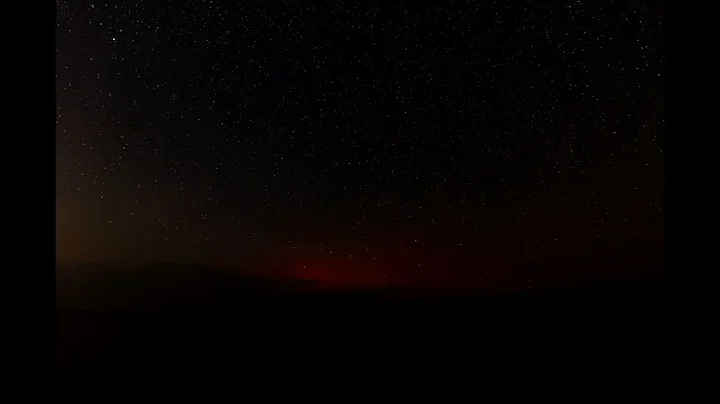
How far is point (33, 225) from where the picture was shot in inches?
31.0

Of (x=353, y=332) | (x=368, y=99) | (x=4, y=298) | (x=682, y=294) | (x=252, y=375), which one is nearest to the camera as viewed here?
(x=4, y=298)

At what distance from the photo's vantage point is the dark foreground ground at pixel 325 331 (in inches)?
54.7

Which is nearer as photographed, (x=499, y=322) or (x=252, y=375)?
(x=252, y=375)

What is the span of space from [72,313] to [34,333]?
80 centimetres

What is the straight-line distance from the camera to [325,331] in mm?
1468

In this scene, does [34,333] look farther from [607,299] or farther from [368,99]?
[607,299]

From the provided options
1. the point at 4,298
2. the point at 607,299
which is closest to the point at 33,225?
the point at 4,298

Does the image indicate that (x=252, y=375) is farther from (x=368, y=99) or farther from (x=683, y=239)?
(x=683, y=239)

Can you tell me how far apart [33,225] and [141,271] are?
99 cm

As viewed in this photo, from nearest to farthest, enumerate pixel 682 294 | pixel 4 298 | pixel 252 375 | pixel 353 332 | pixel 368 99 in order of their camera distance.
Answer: pixel 4 298
pixel 682 294
pixel 252 375
pixel 353 332
pixel 368 99

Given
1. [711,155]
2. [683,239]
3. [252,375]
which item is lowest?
[252,375]

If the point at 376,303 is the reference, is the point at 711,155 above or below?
above

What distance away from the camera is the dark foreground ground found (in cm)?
139

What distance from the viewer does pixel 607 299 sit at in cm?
167
